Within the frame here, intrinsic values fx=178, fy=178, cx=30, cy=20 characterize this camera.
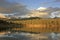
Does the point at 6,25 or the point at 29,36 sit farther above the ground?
the point at 6,25

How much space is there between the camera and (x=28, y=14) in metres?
4.56

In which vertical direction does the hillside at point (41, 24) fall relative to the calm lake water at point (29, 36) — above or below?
above

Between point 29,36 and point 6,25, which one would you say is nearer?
point 29,36

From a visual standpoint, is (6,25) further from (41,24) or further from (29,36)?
(41,24)

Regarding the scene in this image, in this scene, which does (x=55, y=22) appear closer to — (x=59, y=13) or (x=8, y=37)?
(x=59, y=13)

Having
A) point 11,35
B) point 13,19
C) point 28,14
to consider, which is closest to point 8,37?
point 11,35

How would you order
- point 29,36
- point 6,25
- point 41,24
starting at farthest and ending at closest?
1. point 41,24
2. point 6,25
3. point 29,36

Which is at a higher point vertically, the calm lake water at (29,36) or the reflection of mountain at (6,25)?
the reflection of mountain at (6,25)

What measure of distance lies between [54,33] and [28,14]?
0.85 m

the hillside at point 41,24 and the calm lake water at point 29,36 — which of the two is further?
the hillside at point 41,24

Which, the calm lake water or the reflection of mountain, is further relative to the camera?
the reflection of mountain

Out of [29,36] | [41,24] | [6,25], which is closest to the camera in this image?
[29,36]

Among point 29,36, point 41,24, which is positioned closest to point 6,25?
point 29,36

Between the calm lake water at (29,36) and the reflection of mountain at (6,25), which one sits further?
the reflection of mountain at (6,25)
